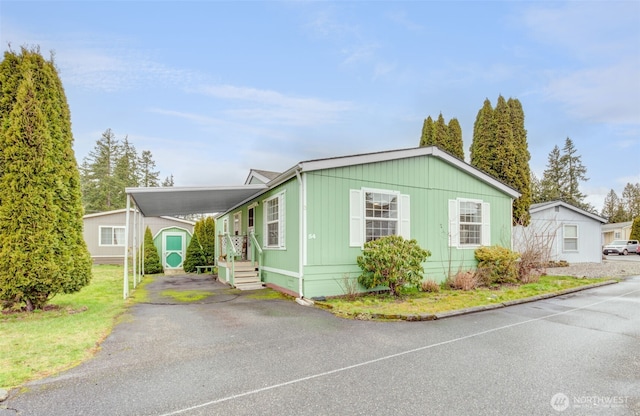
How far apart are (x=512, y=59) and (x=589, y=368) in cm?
1376

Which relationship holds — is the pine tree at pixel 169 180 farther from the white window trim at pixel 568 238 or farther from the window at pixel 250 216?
the white window trim at pixel 568 238

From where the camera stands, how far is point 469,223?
10.9m

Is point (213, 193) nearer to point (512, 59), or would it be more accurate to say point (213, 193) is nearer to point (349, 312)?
point (349, 312)

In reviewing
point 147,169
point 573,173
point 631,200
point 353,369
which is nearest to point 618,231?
point 573,173

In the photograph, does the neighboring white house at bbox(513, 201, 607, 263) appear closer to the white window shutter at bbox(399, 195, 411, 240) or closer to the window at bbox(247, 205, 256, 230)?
the white window shutter at bbox(399, 195, 411, 240)

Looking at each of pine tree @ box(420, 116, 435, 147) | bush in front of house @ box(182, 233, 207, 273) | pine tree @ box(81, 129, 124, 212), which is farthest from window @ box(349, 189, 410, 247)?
pine tree @ box(81, 129, 124, 212)

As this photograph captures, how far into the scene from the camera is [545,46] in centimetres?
1222

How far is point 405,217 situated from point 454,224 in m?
2.17

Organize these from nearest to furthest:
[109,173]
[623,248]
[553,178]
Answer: [623,248] → [109,173] → [553,178]

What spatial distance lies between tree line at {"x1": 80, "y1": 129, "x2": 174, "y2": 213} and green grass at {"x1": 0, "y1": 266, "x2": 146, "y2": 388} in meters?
32.8

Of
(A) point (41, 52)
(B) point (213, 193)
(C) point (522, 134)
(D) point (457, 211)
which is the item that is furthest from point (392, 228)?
(C) point (522, 134)

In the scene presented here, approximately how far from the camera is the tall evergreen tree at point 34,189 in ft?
20.3

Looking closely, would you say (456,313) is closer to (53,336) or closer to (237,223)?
(53,336)

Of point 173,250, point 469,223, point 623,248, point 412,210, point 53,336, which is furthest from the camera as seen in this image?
point 623,248
